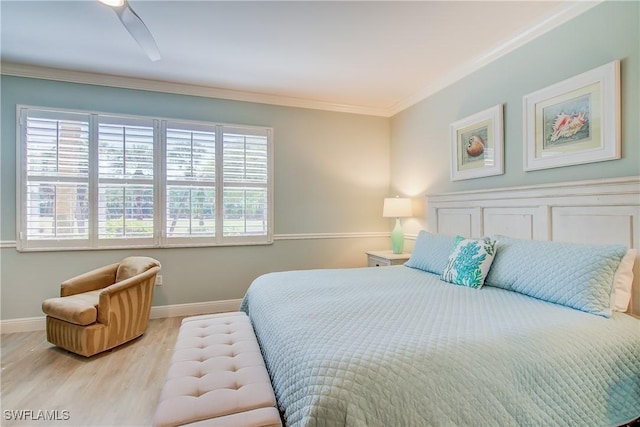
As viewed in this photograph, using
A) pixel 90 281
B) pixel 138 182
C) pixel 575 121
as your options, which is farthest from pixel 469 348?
pixel 138 182

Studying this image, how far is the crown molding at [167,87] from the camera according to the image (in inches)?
116

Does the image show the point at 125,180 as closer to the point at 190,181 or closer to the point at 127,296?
the point at 190,181

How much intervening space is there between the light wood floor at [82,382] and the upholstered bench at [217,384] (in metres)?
0.61

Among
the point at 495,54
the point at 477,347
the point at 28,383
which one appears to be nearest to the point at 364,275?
the point at 477,347

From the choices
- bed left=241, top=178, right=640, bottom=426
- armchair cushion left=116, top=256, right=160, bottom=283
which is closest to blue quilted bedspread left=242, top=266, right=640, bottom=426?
bed left=241, top=178, right=640, bottom=426

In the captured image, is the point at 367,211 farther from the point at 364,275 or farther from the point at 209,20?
the point at 209,20

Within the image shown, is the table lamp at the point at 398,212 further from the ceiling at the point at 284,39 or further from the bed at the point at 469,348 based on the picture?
the bed at the point at 469,348

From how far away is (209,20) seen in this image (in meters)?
2.23

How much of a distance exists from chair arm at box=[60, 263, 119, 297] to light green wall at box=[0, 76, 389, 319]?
0.23 metres

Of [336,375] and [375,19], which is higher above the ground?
[375,19]

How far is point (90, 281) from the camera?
9.41 feet

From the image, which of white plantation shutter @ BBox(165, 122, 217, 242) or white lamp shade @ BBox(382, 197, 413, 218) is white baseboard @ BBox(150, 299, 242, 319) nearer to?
white plantation shutter @ BBox(165, 122, 217, 242)

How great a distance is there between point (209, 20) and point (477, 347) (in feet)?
8.57

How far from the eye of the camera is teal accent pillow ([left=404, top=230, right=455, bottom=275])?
95.9 inches
